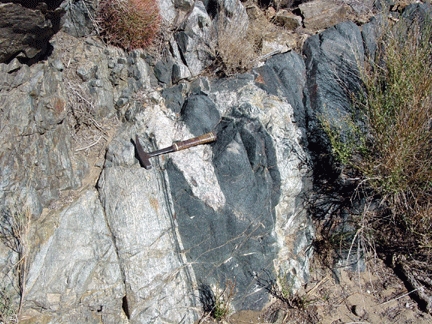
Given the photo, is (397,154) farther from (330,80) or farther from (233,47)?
(233,47)

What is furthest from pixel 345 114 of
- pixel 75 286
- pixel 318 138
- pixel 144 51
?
pixel 75 286

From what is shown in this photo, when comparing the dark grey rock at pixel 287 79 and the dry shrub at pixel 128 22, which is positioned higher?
the dry shrub at pixel 128 22

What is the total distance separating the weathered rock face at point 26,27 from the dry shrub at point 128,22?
0.71m

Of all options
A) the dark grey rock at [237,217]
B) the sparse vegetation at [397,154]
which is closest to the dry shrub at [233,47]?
the dark grey rock at [237,217]

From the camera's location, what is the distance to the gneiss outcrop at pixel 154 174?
151 inches

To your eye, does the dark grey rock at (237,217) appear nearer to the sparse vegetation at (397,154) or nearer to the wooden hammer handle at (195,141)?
the wooden hammer handle at (195,141)

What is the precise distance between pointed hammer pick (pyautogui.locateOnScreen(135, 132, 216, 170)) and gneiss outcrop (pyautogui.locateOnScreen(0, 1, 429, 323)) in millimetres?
71

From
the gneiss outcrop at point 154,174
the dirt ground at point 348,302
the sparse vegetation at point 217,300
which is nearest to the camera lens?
the gneiss outcrop at point 154,174

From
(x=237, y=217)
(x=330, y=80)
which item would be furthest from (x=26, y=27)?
(x=330, y=80)

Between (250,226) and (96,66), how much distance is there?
2319mm

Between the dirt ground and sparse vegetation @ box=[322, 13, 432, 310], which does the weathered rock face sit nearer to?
sparse vegetation @ box=[322, 13, 432, 310]

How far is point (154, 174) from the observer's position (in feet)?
13.9

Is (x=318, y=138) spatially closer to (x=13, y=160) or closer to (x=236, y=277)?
(x=236, y=277)

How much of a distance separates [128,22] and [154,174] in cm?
171
